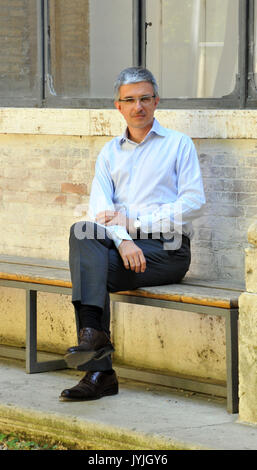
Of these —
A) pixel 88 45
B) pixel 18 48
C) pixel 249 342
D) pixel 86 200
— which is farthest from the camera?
pixel 18 48

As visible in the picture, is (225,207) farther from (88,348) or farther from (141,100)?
(88,348)

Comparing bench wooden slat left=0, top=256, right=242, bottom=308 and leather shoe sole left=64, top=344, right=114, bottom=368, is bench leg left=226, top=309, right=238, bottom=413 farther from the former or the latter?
leather shoe sole left=64, top=344, right=114, bottom=368

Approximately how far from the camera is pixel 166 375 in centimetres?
517

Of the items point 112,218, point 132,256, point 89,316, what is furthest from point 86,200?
point 89,316

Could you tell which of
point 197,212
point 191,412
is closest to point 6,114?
point 197,212

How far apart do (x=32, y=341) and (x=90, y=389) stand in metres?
0.73

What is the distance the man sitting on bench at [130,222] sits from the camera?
450cm

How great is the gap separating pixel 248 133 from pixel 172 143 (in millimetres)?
367

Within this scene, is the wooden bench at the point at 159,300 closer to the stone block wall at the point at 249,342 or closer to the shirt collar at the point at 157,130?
the stone block wall at the point at 249,342

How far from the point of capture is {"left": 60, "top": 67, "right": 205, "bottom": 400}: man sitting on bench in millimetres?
4500

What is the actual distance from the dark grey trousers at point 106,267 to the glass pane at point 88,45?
1225mm

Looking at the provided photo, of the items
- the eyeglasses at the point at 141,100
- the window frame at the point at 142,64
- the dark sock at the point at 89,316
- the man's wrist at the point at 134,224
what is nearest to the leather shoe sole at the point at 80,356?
the dark sock at the point at 89,316

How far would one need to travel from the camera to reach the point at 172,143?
191 inches
